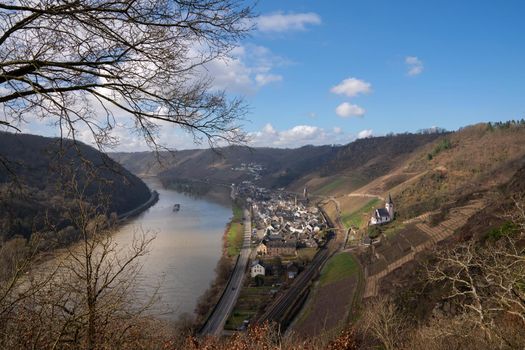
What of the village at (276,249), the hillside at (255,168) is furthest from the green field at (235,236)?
the hillside at (255,168)

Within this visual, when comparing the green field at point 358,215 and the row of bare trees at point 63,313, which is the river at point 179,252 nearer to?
the row of bare trees at point 63,313

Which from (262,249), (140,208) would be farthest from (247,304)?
(140,208)

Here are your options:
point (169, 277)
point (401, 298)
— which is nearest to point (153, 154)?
point (401, 298)

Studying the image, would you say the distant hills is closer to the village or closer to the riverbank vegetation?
the village

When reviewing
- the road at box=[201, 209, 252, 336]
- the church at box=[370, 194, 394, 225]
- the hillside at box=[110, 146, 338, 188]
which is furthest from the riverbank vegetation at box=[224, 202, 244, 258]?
the hillside at box=[110, 146, 338, 188]

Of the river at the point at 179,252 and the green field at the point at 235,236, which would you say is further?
the green field at the point at 235,236

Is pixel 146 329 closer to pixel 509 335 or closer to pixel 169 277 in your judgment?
pixel 509 335

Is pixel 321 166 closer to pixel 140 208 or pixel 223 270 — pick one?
pixel 140 208
